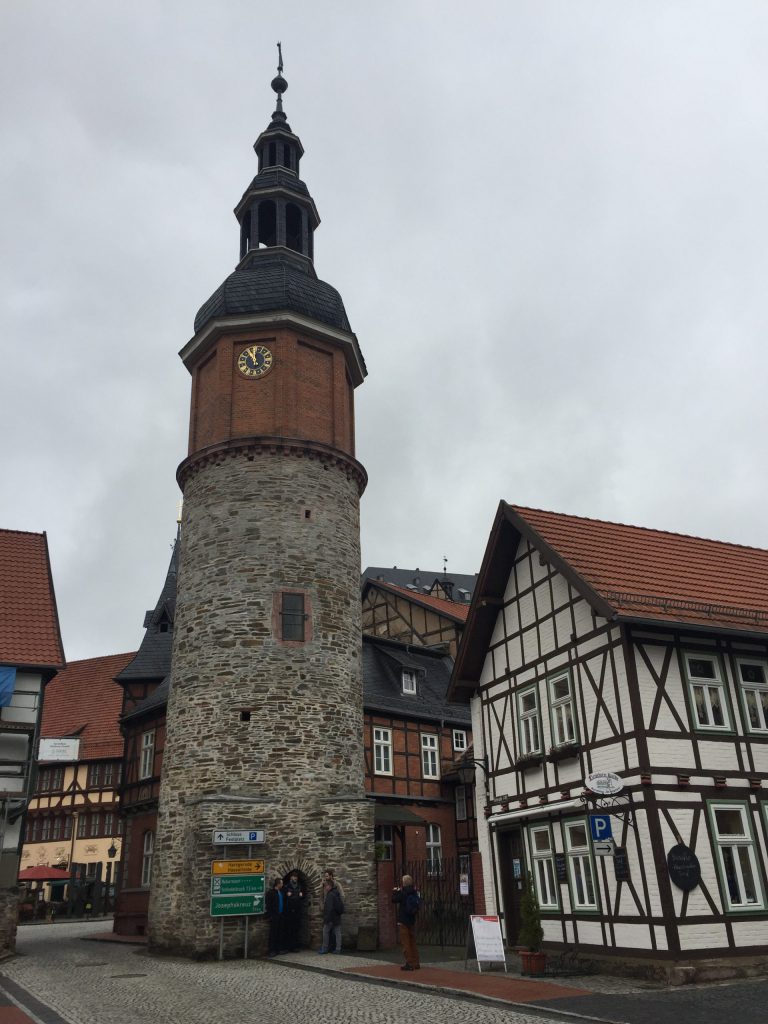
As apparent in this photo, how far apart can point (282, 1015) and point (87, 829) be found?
120 feet

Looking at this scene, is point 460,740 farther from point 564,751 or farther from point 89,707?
point 89,707

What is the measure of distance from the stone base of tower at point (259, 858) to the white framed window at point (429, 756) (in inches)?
405

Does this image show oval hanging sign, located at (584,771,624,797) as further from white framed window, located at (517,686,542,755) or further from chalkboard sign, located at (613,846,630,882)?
white framed window, located at (517,686,542,755)

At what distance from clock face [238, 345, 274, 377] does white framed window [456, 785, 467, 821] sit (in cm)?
1577

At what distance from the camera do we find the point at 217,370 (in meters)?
26.0

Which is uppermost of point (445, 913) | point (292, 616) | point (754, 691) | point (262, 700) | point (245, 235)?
point (245, 235)

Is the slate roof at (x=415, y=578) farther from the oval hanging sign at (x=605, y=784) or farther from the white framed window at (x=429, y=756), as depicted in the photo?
the oval hanging sign at (x=605, y=784)

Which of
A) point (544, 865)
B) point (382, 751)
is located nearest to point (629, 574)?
point (544, 865)

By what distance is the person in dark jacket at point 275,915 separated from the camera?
63.0 feet

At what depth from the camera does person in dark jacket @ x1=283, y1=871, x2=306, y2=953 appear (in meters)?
19.4

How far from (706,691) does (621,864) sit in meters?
3.37

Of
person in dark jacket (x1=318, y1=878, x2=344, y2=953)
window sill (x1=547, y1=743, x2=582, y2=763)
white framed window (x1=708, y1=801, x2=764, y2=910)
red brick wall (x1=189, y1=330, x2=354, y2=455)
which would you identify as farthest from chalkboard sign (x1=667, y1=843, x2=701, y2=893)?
red brick wall (x1=189, y1=330, x2=354, y2=455)

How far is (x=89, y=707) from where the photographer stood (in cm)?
4891

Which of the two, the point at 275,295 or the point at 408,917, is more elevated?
the point at 275,295
